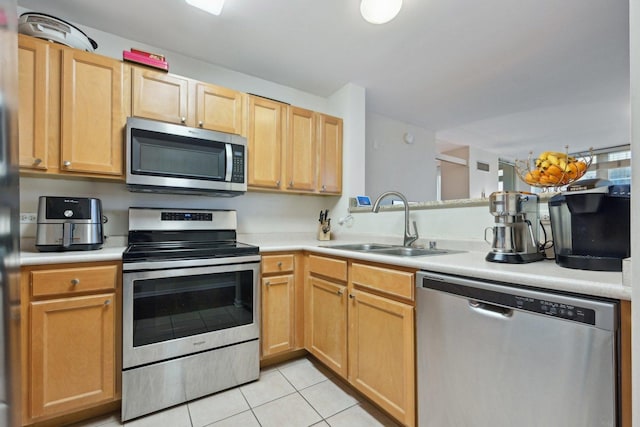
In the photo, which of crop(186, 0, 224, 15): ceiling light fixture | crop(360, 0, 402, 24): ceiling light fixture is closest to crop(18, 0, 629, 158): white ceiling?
crop(186, 0, 224, 15): ceiling light fixture

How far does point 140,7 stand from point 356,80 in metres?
1.75

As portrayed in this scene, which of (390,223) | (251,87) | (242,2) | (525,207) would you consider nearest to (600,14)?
(525,207)

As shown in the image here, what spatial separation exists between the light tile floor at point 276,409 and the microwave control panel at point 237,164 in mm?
1430

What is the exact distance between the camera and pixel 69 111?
1640 millimetres

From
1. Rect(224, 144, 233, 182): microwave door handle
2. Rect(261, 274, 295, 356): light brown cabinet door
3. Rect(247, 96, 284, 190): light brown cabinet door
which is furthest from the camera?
Rect(247, 96, 284, 190): light brown cabinet door

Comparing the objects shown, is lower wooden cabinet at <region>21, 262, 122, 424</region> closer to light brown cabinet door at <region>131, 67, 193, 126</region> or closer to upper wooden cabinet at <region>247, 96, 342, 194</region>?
light brown cabinet door at <region>131, 67, 193, 126</region>

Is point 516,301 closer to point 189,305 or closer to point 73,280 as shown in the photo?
Result: point 189,305

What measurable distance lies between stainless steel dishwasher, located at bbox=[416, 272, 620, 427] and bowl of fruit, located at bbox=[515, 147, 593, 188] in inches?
27.3

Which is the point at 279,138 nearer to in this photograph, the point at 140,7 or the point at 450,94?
the point at 140,7

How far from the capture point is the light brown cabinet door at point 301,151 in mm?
2439

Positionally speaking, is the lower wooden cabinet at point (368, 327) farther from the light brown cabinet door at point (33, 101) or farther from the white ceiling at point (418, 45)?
the light brown cabinet door at point (33, 101)

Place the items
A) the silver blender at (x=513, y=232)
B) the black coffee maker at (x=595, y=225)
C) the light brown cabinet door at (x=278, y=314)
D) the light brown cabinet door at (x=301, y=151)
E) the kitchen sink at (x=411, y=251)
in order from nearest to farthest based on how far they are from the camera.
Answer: the black coffee maker at (x=595, y=225), the silver blender at (x=513, y=232), the kitchen sink at (x=411, y=251), the light brown cabinet door at (x=278, y=314), the light brown cabinet door at (x=301, y=151)

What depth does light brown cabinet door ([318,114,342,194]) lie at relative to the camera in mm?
2602

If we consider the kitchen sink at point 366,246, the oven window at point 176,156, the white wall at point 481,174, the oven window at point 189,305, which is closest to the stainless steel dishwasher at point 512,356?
the kitchen sink at point 366,246
